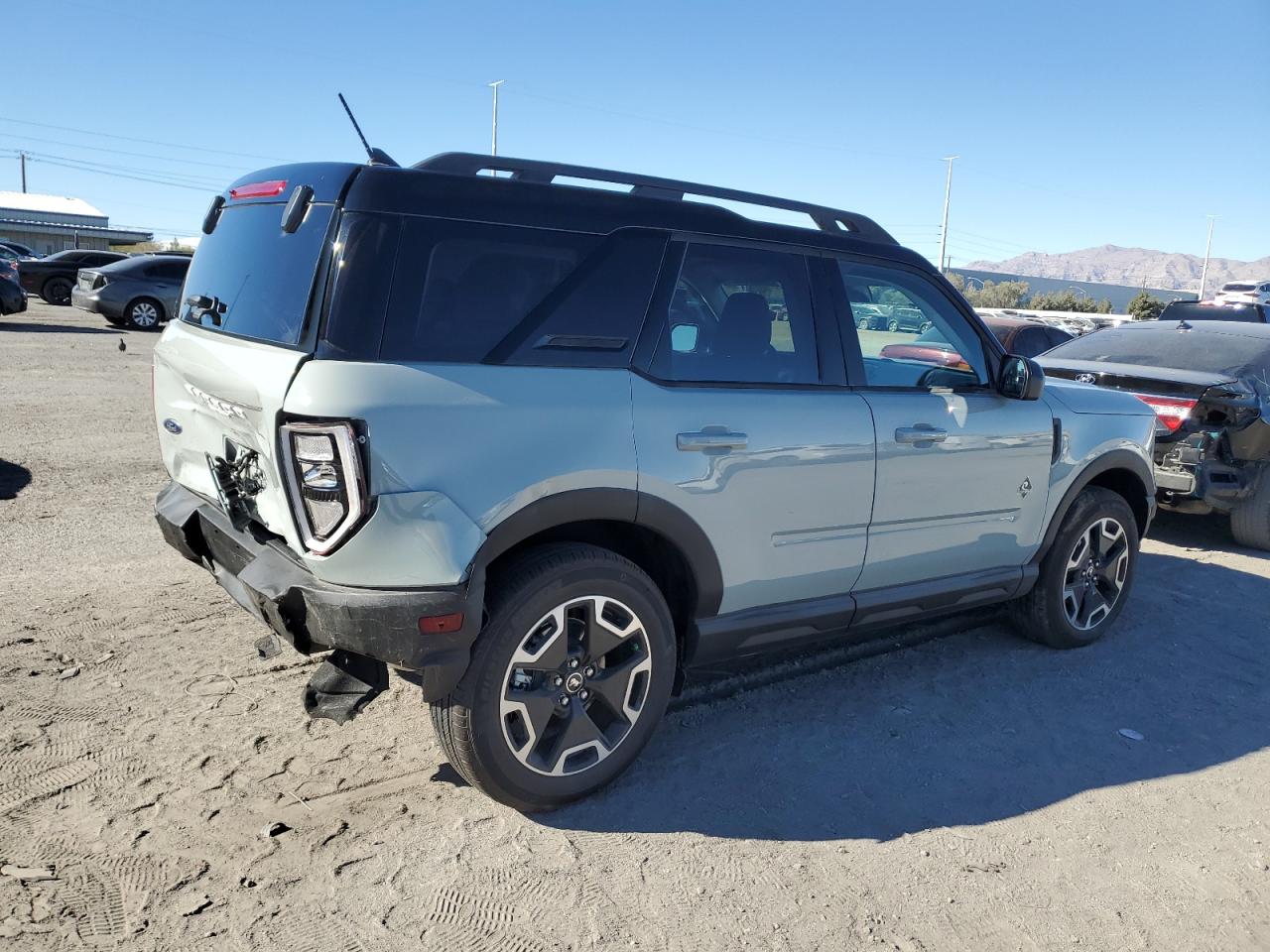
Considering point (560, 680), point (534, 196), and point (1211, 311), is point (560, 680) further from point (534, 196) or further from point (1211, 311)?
point (1211, 311)

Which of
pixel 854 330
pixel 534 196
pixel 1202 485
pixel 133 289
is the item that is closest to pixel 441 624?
pixel 534 196

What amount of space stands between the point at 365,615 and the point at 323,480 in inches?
16.1

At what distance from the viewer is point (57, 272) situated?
25547 mm

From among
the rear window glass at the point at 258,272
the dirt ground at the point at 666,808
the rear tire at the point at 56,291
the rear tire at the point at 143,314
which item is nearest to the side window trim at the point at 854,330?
the dirt ground at the point at 666,808

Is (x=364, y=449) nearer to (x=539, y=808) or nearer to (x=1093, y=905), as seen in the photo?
(x=539, y=808)

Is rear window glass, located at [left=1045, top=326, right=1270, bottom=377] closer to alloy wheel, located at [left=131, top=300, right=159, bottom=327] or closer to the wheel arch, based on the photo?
the wheel arch

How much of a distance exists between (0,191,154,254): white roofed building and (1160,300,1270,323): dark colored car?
55244 millimetres

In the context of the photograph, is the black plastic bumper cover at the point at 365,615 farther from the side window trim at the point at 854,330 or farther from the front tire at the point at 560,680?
the side window trim at the point at 854,330

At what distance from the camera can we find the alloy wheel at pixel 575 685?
3.18 meters

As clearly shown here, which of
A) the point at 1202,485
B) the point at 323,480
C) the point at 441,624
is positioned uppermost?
the point at 323,480

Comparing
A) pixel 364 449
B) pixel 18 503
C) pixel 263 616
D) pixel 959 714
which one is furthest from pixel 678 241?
pixel 18 503

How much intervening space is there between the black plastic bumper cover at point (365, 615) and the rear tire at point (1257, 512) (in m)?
6.78

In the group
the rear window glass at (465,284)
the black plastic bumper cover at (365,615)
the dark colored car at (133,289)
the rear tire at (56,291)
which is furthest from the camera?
the rear tire at (56,291)

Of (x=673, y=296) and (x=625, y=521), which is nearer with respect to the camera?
(x=625, y=521)
